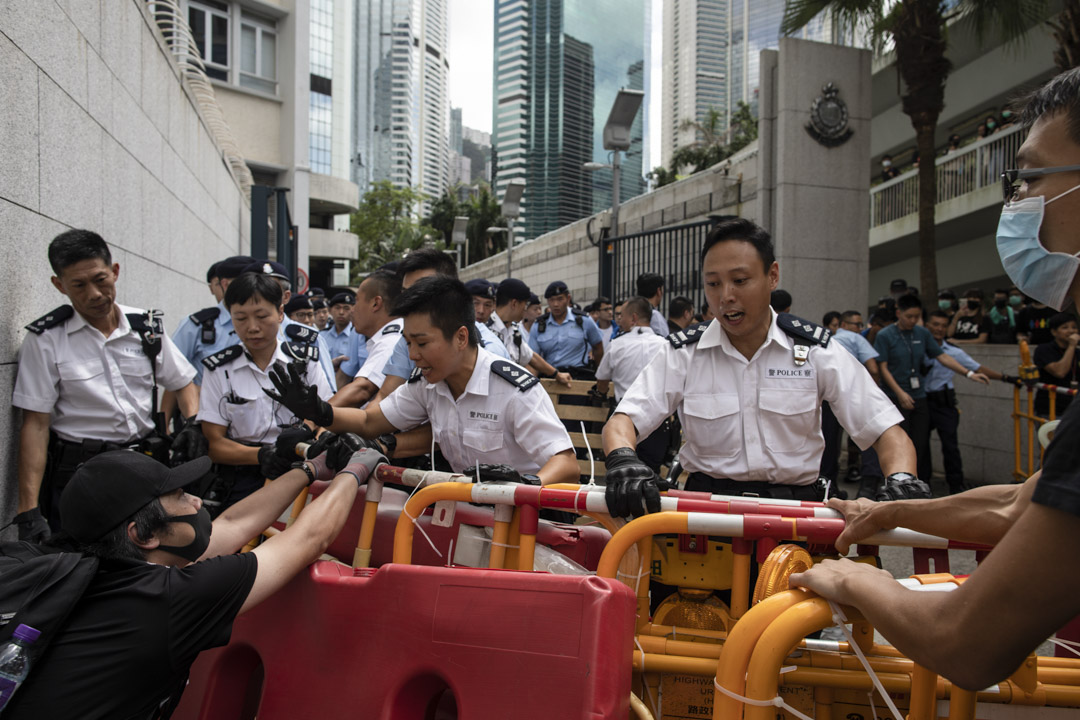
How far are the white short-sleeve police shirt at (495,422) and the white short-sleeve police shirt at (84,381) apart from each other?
5.63 ft

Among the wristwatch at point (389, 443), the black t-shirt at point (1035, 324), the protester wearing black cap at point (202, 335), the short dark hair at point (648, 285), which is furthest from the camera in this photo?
the black t-shirt at point (1035, 324)

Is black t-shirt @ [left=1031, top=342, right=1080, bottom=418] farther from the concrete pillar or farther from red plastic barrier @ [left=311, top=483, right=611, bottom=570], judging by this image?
red plastic barrier @ [left=311, top=483, right=611, bottom=570]

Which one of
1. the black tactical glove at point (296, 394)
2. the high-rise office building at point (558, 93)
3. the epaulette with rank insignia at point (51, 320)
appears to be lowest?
the black tactical glove at point (296, 394)

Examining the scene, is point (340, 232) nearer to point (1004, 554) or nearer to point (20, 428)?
point (20, 428)

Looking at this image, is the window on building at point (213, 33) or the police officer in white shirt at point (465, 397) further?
the window on building at point (213, 33)

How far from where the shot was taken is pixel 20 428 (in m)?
3.72

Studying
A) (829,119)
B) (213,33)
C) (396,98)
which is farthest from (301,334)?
(396,98)

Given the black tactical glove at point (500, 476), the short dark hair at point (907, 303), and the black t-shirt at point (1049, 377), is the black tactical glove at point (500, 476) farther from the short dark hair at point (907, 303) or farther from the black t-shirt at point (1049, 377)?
the black t-shirt at point (1049, 377)

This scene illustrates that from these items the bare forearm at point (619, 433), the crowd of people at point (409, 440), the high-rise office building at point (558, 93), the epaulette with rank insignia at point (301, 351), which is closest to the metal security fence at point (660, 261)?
the crowd of people at point (409, 440)

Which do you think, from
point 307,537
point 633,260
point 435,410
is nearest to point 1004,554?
point 307,537

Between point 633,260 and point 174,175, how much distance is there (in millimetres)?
7226

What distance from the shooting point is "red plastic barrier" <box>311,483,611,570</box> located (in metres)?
2.61

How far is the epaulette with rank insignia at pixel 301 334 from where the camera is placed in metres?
4.63

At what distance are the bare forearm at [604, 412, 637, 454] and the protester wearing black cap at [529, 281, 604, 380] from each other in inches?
268
